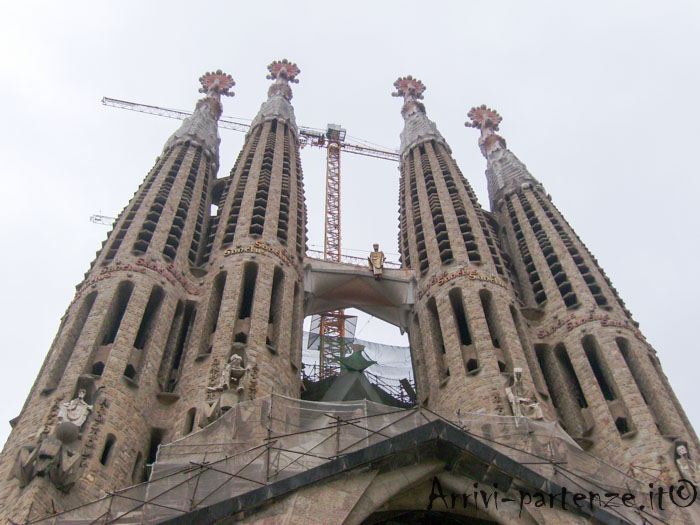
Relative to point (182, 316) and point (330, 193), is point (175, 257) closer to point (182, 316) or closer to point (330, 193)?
point (182, 316)

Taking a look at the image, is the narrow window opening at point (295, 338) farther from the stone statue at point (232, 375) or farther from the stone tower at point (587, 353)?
the stone tower at point (587, 353)

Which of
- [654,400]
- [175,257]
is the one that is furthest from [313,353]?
[654,400]

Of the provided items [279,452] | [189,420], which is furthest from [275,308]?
[279,452]

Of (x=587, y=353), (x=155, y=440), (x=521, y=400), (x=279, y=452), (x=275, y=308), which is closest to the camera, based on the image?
(x=279, y=452)

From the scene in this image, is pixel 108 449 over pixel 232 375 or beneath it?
beneath

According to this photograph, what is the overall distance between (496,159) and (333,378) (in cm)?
2006

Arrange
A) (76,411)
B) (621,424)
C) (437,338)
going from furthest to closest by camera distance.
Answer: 1. (437,338)
2. (621,424)
3. (76,411)

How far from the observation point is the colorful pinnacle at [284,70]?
58175mm

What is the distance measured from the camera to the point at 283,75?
58.0 meters

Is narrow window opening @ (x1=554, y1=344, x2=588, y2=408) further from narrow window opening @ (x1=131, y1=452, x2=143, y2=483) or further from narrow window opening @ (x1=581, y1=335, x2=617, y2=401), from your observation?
narrow window opening @ (x1=131, y1=452, x2=143, y2=483)

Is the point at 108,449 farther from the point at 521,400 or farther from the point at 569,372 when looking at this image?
the point at 569,372

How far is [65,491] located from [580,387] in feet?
58.5

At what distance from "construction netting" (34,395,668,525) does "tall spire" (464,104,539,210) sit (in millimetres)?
25458

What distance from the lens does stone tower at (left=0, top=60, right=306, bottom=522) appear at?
22.2 meters
